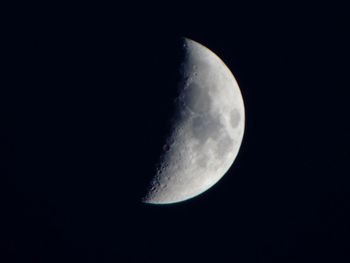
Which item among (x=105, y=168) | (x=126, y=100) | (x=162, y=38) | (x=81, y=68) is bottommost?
(x=105, y=168)

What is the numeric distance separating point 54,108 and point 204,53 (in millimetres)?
2427

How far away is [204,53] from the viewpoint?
6.38 meters

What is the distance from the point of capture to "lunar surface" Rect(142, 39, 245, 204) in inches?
229

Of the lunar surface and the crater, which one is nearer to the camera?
the lunar surface

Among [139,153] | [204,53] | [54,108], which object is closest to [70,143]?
[54,108]

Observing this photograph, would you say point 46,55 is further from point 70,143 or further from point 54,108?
point 70,143

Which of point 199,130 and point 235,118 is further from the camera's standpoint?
point 235,118

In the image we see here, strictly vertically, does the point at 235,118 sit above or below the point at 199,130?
above

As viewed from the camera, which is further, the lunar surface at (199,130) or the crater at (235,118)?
the crater at (235,118)

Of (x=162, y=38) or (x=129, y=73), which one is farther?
(x=162, y=38)

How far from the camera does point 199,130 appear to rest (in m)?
5.88

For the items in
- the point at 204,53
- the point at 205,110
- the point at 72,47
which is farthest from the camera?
the point at 204,53

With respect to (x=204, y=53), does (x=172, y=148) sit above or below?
below

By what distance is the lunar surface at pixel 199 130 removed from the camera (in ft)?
19.1
